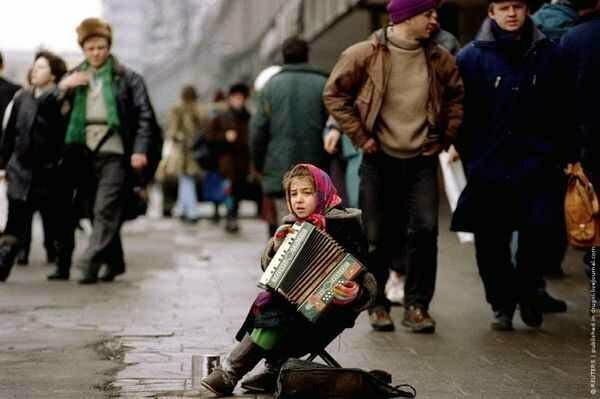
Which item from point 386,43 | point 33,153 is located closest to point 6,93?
point 33,153

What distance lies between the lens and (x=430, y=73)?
331 inches

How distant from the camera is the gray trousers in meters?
11.2

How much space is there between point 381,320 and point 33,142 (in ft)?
13.9

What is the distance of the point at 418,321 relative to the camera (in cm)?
842

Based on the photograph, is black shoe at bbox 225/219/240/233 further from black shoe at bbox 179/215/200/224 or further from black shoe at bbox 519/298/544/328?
black shoe at bbox 519/298/544/328

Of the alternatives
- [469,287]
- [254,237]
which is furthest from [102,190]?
Answer: [254,237]

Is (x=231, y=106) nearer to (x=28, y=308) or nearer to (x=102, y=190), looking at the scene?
(x=102, y=190)

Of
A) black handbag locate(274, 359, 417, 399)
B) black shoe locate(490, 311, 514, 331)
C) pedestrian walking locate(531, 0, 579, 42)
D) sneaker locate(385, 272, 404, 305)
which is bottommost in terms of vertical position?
sneaker locate(385, 272, 404, 305)

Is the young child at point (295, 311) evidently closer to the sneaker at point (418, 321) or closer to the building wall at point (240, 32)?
the sneaker at point (418, 321)

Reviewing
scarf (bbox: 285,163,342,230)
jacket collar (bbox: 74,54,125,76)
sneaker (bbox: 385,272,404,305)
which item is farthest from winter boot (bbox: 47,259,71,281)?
scarf (bbox: 285,163,342,230)

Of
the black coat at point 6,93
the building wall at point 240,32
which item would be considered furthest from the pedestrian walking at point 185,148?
the black coat at point 6,93

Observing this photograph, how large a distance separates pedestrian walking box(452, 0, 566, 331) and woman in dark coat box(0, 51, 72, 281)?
4164mm

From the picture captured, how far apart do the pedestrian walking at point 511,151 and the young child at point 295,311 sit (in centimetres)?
223

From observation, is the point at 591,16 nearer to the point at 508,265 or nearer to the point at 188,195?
the point at 508,265
